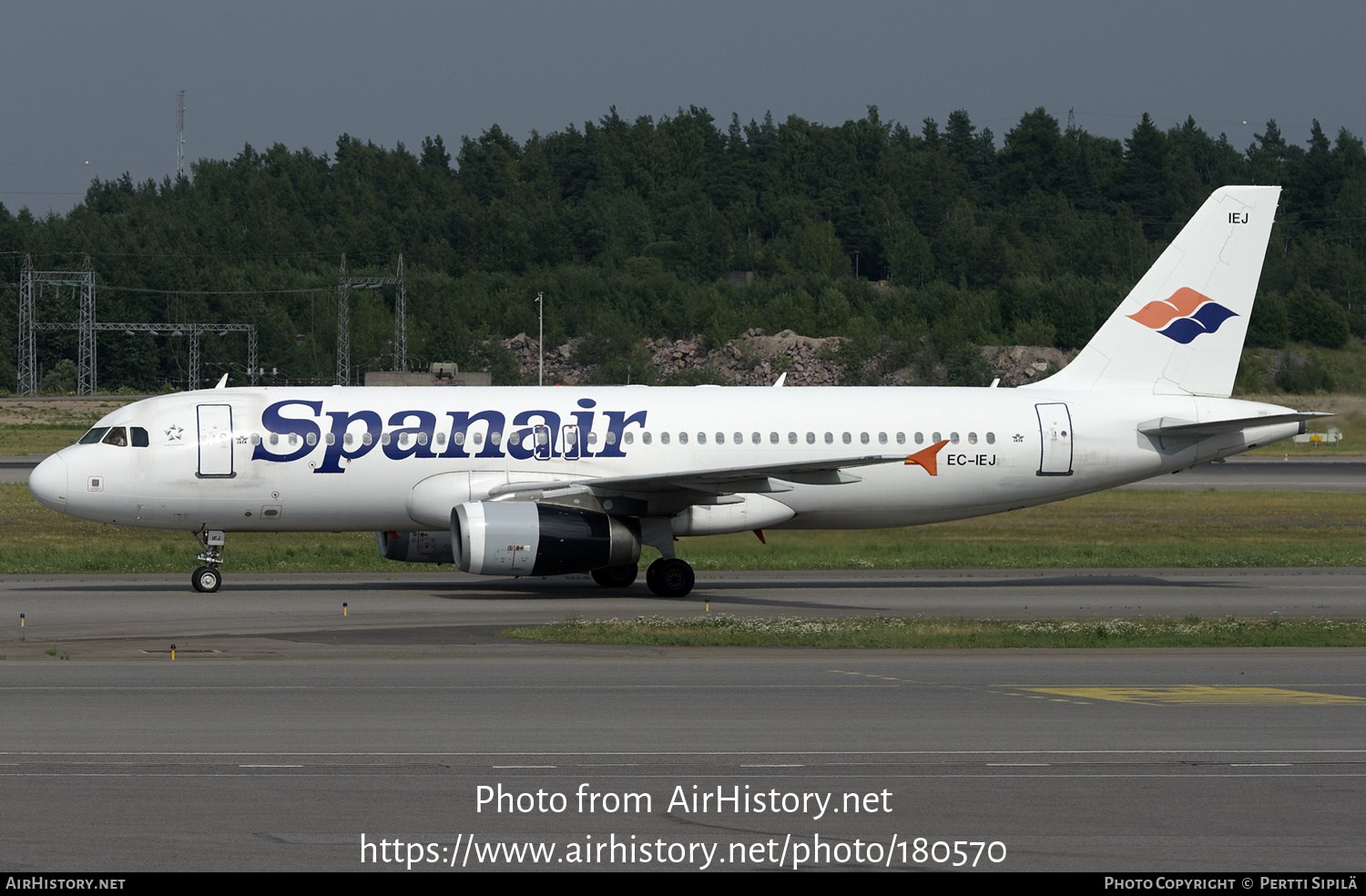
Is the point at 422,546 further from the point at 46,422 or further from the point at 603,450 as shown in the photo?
the point at 46,422

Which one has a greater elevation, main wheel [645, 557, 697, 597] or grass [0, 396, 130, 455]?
grass [0, 396, 130, 455]

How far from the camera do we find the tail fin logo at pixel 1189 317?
32.4 meters

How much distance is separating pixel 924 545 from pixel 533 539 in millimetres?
14314

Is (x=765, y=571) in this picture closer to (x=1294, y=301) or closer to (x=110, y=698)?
(x=110, y=698)

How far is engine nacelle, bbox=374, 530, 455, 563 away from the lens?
30172mm

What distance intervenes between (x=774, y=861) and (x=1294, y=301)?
117876mm

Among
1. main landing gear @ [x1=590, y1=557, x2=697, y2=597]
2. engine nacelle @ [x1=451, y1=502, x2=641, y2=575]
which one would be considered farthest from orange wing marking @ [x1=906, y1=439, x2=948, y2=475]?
engine nacelle @ [x1=451, y1=502, x2=641, y2=575]

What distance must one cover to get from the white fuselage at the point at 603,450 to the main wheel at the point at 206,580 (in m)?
1.03

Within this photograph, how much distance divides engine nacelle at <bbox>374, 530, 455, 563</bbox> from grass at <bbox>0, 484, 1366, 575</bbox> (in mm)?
3322

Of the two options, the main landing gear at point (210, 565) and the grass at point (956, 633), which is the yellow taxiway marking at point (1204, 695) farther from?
the main landing gear at point (210, 565)

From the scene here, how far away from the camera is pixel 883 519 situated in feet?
103

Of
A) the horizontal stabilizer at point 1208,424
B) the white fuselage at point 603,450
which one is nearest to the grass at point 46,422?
the white fuselage at point 603,450

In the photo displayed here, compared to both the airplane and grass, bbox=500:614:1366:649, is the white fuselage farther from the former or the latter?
grass, bbox=500:614:1366:649

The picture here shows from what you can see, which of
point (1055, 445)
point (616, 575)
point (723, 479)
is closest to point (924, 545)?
point (1055, 445)
